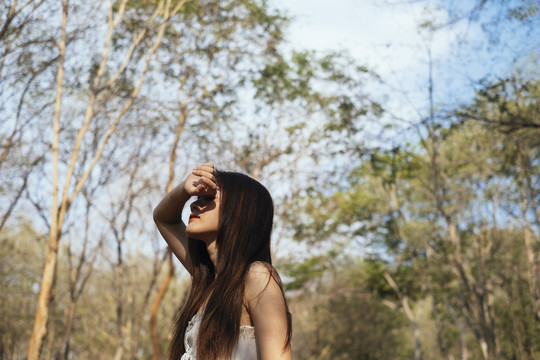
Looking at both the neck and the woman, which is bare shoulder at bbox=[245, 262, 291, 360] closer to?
the woman

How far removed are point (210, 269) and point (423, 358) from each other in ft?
137

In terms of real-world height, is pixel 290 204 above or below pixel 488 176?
below

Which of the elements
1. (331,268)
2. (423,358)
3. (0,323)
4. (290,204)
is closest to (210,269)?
(290,204)

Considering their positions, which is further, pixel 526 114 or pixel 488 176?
pixel 488 176

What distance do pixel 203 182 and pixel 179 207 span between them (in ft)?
1.14

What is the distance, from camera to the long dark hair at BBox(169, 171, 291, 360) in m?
1.65

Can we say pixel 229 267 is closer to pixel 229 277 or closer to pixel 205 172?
pixel 229 277

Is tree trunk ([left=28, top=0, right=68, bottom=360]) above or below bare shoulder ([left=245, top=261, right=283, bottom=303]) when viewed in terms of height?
above

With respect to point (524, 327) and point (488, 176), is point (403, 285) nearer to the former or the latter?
point (524, 327)

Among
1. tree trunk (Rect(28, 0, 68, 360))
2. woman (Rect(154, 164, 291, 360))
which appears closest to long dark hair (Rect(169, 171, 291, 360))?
woman (Rect(154, 164, 291, 360))

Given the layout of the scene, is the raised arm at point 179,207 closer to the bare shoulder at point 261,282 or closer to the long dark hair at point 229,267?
the long dark hair at point 229,267

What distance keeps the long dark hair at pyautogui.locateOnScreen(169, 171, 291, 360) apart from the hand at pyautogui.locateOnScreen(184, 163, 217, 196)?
3cm

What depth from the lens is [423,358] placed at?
4050 centimetres

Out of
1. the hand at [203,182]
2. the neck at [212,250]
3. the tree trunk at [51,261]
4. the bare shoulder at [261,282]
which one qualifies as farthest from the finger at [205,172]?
the tree trunk at [51,261]
